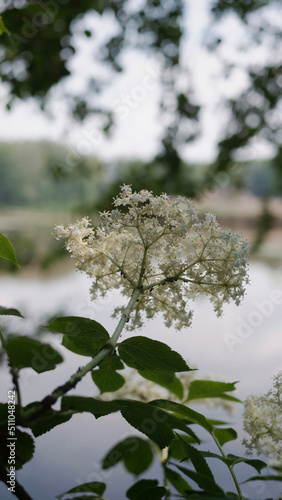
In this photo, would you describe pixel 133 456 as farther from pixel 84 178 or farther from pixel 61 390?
pixel 84 178

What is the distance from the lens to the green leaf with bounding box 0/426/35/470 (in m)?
0.24

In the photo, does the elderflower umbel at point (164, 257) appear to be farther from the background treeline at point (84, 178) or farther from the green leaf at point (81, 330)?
the background treeline at point (84, 178)

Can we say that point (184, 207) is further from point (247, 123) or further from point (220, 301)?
point (247, 123)

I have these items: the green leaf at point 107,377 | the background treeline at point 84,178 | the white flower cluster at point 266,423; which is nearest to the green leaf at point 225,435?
the white flower cluster at point 266,423

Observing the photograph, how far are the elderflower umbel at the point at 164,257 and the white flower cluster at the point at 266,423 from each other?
3.4 inches

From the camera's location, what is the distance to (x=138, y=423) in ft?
0.90

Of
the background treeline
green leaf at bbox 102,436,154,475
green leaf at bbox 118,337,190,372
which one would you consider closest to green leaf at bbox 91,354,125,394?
green leaf at bbox 118,337,190,372

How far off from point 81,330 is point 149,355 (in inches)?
1.7

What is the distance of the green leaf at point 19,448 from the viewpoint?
0.78 feet

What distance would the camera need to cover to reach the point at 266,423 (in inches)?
14.1

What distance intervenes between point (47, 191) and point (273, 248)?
2.65m

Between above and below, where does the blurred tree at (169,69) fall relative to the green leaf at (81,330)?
above

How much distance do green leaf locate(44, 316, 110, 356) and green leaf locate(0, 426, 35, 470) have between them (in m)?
0.06

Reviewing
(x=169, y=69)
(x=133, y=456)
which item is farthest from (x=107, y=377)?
(x=169, y=69)
